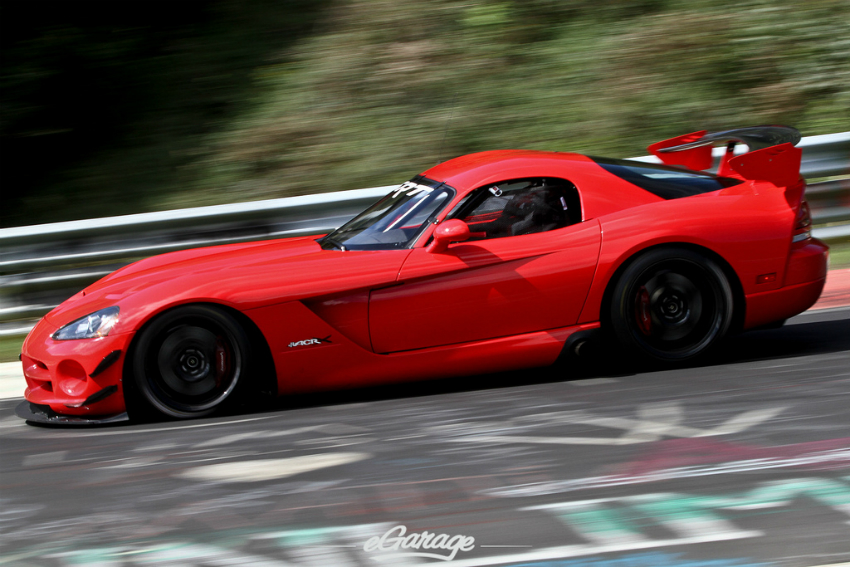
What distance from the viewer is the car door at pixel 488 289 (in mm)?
4641

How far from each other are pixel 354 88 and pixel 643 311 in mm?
6196

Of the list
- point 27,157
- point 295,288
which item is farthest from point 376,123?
point 295,288

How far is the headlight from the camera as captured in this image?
4520mm

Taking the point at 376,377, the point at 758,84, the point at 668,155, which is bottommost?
the point at 376,377

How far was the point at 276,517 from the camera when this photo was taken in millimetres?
3336

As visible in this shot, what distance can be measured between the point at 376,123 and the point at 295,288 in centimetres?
557

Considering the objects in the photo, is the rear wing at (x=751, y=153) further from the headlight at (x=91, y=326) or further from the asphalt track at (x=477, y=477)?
the headlight at (x=91, y=326)

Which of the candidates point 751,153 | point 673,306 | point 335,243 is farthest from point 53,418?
point 751,153

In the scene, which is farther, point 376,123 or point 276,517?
point 376,123

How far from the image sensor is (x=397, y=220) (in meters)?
5.04

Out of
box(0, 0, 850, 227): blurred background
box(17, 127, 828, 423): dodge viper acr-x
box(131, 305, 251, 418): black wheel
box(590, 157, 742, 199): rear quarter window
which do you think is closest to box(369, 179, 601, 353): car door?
box(17, 127, 828, 423): dodge viper acr-x

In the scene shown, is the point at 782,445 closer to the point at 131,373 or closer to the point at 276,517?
the point at 276,517

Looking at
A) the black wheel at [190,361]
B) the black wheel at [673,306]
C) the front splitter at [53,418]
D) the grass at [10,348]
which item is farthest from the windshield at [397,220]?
the grass at [10,348]
